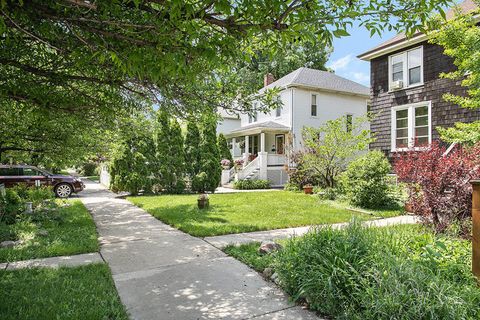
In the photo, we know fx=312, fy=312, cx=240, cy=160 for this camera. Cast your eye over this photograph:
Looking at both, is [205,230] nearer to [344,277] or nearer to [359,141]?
[344,277]

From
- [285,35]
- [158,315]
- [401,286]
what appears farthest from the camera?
[158,315]

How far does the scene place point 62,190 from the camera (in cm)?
1484

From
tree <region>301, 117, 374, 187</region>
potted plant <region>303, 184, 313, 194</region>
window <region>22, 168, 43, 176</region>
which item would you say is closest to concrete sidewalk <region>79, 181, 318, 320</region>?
tree <region>301, 117, 374, 187</region>

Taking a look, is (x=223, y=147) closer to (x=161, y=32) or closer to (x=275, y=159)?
(x=275, y=159)

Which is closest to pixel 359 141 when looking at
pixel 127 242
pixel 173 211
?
pixel 173 211

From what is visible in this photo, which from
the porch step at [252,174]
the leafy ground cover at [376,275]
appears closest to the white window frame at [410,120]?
the porch step at [252,174]

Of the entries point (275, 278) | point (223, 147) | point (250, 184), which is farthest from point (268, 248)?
point (223, 147)

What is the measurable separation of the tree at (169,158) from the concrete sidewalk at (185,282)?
884cm

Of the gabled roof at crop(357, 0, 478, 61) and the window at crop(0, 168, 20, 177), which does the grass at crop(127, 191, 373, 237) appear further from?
the gabled roof at crop(357, 0, 478, 61)

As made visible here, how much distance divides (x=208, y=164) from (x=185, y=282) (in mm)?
12186

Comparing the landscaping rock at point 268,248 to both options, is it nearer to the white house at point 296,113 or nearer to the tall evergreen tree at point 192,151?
the tall evergreen tree at point 192,151

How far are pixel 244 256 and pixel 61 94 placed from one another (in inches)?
170

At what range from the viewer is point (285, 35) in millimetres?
2643

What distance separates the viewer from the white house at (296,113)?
19.9 metres
